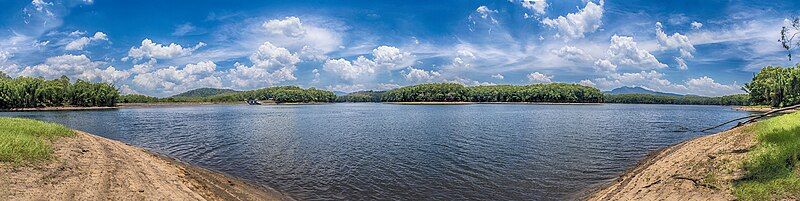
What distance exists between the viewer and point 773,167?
13.3 metres

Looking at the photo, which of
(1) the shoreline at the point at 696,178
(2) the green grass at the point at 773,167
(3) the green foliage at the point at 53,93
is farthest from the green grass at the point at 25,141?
(3) the green foliage at the point at 53,93

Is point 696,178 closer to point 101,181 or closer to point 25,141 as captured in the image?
point 101,181

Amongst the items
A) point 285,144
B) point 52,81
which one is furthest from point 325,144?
point 52,81

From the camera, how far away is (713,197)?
12.9 metres

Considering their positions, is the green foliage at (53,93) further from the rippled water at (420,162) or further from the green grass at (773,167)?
the green grass at (773,167)

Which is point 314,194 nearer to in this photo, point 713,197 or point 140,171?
point 140,171

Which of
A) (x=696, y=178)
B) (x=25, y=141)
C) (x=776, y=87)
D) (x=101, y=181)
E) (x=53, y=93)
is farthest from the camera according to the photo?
(x=53, y=93)

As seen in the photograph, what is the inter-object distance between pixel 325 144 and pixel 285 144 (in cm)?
385

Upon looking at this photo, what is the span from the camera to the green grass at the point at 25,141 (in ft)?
43.6

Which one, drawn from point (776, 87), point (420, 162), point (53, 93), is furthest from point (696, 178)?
point (53, 93)

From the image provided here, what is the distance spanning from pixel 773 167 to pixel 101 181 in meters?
22.0

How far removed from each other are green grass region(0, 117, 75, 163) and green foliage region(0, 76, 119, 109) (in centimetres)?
15997

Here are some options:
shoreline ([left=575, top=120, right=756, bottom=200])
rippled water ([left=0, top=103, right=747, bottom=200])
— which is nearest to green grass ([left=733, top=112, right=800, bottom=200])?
shoreline ([left=575, top=120, right=756, bottom=200])

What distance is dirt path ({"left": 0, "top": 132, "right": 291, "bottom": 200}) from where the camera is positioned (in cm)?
1170
